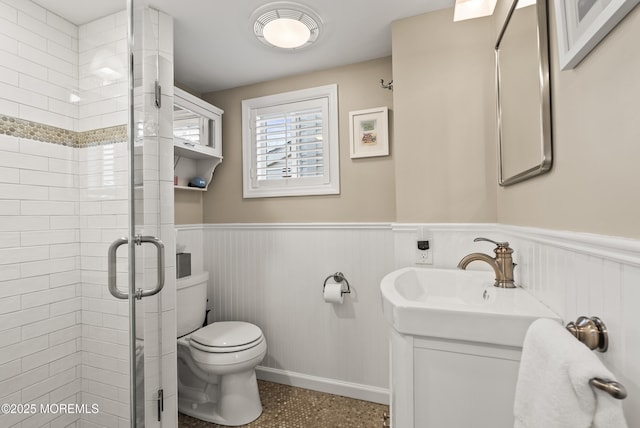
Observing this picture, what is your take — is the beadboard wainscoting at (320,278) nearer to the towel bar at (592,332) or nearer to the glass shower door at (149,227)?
the towel bar at (592,332)

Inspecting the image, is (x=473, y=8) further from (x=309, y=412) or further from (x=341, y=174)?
(x=309, y=412)

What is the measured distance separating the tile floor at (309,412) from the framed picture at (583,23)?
1.93m

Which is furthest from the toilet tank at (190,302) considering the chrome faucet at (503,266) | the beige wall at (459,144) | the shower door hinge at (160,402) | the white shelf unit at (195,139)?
the chrome faucet at (503,266)

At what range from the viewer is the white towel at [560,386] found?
422 mm

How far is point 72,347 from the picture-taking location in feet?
4.58

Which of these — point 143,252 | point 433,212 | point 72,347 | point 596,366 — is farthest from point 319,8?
point 72,347

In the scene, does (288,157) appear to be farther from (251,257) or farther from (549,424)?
(549,424)

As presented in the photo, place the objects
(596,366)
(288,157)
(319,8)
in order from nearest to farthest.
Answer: (596,366), (319,8), (288,157)

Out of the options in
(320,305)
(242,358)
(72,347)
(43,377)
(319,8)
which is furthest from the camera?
(320,305)

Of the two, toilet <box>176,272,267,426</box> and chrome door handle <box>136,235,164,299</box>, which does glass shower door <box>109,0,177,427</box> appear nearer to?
chrome door handle <box>136,235,164,299</box>

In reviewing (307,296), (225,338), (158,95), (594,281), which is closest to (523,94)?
(594,281)

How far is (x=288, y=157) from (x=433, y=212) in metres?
1.18

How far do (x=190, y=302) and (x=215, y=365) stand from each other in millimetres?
477

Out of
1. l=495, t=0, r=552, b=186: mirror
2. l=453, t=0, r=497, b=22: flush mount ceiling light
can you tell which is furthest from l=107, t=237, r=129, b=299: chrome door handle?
l=453, t=0, r=497, b=22: flush mount ceiling light
